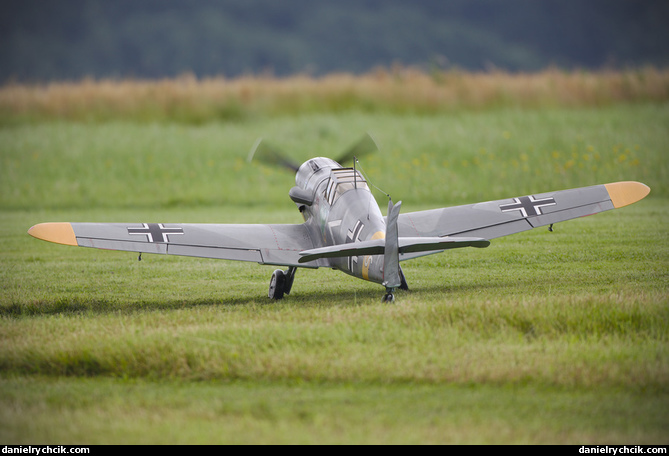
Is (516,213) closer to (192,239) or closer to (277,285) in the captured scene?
(277,285)

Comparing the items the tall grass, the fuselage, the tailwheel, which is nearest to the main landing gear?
the fuselage

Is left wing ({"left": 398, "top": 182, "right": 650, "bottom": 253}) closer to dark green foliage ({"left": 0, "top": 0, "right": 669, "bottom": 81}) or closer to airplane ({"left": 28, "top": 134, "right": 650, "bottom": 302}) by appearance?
airplane ({"left": 28, "top": 134, "right": 650, "bottom": 302})

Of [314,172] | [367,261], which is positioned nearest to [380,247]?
[367,261]

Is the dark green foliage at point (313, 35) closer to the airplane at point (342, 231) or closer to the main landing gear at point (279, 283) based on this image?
the airplane at point (342, 231)

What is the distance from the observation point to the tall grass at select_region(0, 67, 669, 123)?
2733 cm

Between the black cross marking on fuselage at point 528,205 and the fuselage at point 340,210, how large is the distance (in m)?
2.32

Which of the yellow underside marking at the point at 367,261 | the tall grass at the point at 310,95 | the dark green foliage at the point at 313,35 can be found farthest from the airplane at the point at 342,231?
the dark green foliage at the point at 313,35

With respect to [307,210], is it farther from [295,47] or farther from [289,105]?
[295,47]

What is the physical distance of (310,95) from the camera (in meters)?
28.9

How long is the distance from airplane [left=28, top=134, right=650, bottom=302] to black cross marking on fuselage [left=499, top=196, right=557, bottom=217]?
14 millimetres

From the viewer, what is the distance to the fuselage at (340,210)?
29.5ft

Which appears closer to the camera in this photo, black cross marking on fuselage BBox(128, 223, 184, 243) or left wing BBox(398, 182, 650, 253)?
black cross marking on fuselage BBox(128, 223, 184, 243)

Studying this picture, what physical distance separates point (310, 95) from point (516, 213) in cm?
1915

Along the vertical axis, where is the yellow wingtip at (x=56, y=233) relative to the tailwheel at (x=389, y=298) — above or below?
above
